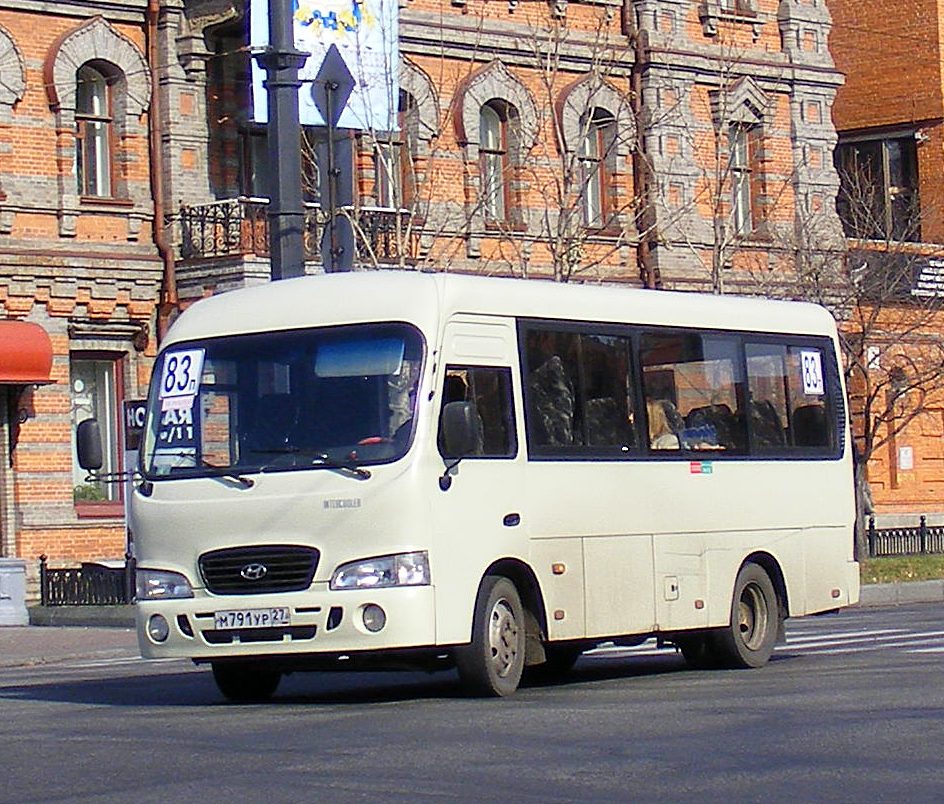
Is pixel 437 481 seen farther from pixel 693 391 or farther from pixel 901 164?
pixel 901 164

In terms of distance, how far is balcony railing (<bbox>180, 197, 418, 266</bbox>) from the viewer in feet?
114

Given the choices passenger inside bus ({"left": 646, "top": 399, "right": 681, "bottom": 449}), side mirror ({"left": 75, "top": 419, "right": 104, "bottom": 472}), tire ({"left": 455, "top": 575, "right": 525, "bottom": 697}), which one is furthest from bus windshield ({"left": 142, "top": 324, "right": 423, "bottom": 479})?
passenger inside bus ({"left": 646, "top": 399, "right": 681, "bottom": 449})

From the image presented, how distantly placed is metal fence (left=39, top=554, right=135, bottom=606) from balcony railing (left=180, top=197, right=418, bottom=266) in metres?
5.16

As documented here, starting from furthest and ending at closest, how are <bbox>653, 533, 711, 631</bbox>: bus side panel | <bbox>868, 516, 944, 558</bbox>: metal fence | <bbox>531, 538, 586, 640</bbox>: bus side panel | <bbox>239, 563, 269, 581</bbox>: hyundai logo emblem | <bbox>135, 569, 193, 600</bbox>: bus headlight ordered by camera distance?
<bbox>868, 516, 944, 558</bbox>: metal fence → <bbox>653, 533, 711, 631</bbox>: bus side panel → <bbox>531, 538, 586, 640</bbox>: bus side panel → <bbox>135, 569, 193, 600</bbox>: bus headlight → <bbox>239, 563, 269, 581</bbox>: hyundai logo emblem

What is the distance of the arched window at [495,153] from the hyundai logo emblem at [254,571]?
24123 mm

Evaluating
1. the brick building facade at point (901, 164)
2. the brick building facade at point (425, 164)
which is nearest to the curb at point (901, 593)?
the brick building facade at point (425, 164)

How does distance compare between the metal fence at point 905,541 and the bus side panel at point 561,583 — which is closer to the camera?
the bus side panel at point 561,583

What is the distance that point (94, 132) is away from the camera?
3544cm

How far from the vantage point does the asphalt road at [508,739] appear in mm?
10594

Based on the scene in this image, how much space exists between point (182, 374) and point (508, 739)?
4.79 meters

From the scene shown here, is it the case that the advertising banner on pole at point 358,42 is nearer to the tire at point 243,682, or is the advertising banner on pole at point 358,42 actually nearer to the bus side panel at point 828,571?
the bus side panel at point 828,571

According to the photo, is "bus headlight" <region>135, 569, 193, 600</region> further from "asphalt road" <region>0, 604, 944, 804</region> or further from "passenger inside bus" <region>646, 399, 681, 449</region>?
"passenger inside bus" <region>646, 399, 681, 449</region>

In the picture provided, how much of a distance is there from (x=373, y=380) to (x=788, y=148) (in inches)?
1157

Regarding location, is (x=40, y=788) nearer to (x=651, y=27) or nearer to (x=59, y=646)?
(x=59, y=646)
